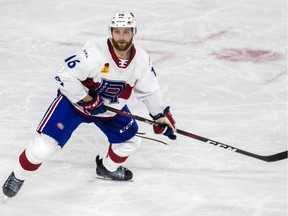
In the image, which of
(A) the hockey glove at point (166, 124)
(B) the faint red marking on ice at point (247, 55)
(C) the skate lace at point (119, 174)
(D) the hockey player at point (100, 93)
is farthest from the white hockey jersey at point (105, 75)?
(B) the faint red marking on ice at point (247, 55)

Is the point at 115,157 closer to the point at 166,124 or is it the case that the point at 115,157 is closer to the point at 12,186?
the point at 166,124

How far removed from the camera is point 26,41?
639 centimetres

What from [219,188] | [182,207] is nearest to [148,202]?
[182,207]

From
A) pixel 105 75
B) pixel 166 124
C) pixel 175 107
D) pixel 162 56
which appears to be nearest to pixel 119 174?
pixel 166 124

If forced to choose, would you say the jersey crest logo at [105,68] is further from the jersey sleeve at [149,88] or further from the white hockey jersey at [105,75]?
the jersey sleeve at [149,88]

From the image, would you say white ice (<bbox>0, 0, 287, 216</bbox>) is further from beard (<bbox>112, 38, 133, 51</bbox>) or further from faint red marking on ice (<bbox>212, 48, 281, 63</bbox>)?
beard (<bbox>112, 38, 133, 51</bbox>)

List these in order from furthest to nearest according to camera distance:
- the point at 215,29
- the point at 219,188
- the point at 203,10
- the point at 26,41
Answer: the point at 203,10
the point at 215,29
the point at 26,41
the point at 219,188

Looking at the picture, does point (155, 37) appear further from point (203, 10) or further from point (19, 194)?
point (19, 194)

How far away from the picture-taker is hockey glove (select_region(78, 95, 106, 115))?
3742 mm

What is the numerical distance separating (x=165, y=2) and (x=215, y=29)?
0.85m

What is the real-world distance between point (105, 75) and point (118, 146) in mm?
517

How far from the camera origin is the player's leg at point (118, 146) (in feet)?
13.2

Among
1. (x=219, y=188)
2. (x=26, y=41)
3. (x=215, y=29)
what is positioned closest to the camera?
(x=219, y=188)

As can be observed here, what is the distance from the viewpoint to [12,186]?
3.89 metres
